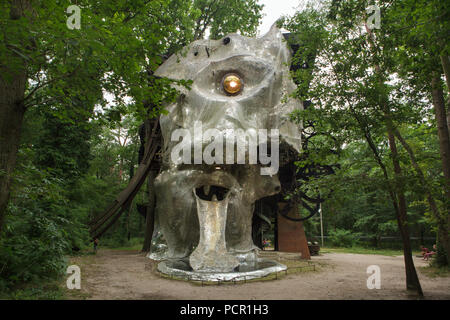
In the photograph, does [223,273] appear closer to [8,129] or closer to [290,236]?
[8,129]

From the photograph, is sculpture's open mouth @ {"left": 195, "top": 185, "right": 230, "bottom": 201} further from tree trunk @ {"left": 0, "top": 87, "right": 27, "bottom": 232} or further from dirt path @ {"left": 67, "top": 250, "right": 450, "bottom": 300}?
tree trunk @ {"left": 0, "top": 87, "right": 27, "bottom": 232}

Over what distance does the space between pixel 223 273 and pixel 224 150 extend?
146 inches

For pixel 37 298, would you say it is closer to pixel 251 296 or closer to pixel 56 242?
pixel 56 242

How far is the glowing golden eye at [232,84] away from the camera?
40.0ft

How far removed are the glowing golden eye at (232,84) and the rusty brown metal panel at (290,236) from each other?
21.9 feet

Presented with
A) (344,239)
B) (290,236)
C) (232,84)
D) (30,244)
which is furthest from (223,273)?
(344,239)

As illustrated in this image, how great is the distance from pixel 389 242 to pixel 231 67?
2125 cm

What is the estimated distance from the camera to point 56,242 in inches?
265

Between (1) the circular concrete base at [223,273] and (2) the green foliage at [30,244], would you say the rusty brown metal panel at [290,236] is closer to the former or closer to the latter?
(1) the circular concrete base at [223,273]

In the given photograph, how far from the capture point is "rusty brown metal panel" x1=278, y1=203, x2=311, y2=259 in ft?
49.9

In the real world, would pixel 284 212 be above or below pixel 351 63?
below

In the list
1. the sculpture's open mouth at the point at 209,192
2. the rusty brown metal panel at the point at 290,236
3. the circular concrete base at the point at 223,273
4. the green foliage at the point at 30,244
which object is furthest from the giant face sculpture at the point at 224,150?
the rusty brown metal panel at the point at 290,236

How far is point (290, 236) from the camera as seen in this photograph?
15.5 meters
